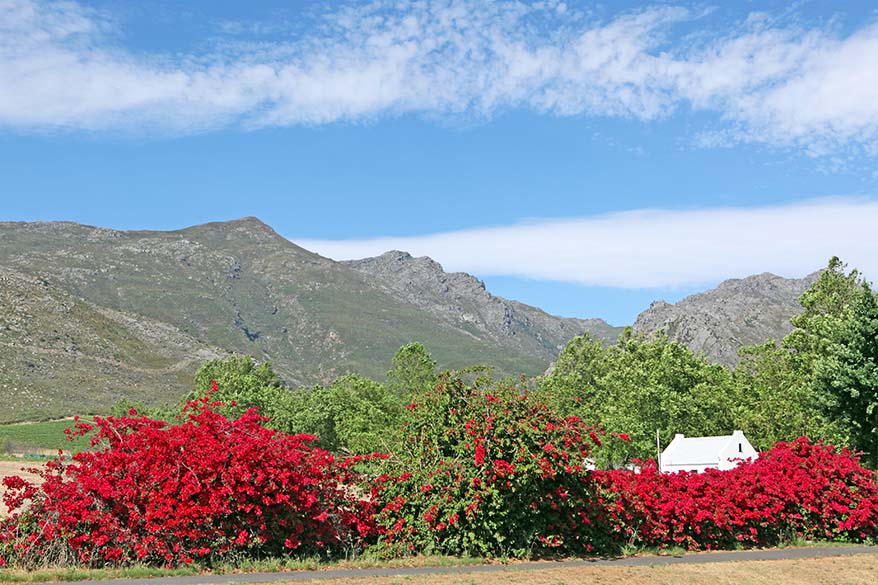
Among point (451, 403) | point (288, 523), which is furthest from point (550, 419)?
point (288, 523)

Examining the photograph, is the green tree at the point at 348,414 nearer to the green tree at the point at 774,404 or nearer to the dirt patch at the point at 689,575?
the green tree at the point at 774,404

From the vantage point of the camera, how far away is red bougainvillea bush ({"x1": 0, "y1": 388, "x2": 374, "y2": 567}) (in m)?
12.4

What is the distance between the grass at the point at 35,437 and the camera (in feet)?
227

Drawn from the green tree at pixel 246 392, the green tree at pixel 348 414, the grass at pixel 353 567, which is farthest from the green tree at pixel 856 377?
the green tree at pixel 246 392

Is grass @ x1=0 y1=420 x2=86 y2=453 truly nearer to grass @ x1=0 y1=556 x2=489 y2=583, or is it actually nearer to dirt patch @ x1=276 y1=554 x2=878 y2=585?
grass @ x1=0 y1=556 x2=489 y2=583

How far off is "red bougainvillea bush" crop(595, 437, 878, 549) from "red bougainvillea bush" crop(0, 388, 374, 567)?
6.22 metres

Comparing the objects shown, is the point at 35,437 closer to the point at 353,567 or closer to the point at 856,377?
the point at 353,567

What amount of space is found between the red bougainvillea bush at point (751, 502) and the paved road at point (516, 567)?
Result: 0.71m

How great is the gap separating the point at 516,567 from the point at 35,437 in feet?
258

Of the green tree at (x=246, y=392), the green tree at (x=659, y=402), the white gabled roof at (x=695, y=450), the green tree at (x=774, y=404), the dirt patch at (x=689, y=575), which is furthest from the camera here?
the green tree at (x=246, y=392)

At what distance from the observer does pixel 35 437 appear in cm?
7800

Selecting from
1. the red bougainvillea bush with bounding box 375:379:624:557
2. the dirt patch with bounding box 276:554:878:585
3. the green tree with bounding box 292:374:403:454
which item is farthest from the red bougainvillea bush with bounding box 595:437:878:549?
the green tree with bounding box 292:374:403:454

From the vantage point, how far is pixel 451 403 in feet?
50.6

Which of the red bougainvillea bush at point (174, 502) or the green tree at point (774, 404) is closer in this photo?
the red bougainvillea bush at point (174, 502)
